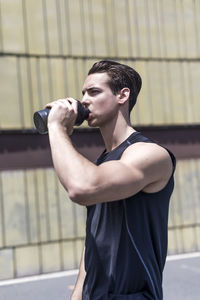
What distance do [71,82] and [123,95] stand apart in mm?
5700

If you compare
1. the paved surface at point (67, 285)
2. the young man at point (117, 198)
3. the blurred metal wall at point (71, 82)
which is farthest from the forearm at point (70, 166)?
the blurred metal wall at point (71, 82)

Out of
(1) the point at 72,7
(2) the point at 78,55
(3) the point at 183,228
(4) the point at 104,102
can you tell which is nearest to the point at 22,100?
(2) the point at 78,55

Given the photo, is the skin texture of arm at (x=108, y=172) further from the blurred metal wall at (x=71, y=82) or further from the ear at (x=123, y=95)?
the blurred metal wall at (x=71, y=82)

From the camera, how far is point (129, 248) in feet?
5.78

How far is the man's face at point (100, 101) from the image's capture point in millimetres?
1931

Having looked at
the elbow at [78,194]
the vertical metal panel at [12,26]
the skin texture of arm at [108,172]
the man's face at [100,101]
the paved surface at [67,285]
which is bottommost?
the paved surface at [67,285]

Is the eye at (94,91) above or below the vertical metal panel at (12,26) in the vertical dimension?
below

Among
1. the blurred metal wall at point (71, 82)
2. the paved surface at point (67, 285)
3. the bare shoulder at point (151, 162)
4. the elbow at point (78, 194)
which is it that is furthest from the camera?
the blurred metal wall at point (71, 82)

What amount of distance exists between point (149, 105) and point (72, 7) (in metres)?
2.39

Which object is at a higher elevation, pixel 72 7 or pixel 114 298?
pixel 72 7

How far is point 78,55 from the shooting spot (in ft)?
25.0

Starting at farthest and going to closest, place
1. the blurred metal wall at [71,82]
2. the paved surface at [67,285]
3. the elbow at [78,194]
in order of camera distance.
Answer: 1. the blurred metal wall at [71,82]
2. the paved surface at [67,285]
3. the elbow at [78,194]

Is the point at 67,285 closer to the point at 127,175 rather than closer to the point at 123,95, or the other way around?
the point at 123,95

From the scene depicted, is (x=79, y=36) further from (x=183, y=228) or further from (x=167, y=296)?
(x=167, y=296)
